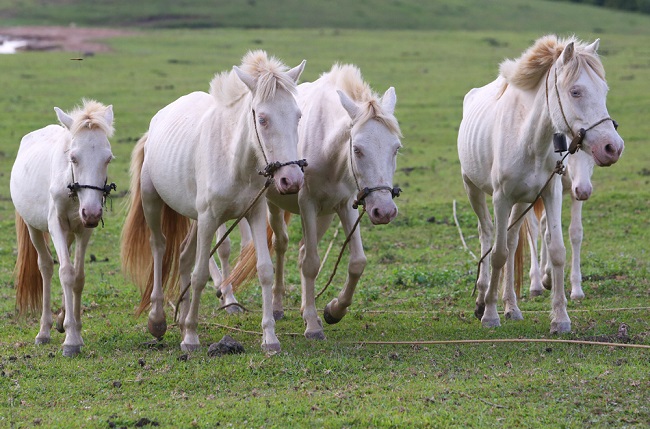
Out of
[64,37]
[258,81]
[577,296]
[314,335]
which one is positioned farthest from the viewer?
[64,37]

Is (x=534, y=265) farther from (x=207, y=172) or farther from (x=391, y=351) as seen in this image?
(x=207, y=172)

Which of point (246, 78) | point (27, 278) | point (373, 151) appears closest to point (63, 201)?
point (27, 278)

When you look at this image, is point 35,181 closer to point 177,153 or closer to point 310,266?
point 177,153

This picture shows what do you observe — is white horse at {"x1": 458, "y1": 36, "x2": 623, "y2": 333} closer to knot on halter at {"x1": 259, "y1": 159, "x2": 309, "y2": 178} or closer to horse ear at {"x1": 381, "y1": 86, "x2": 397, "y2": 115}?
horse ear at {"x1": 381, "y1": 86, "x2": 397, "y2": 115}

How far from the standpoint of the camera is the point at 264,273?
7.87 m

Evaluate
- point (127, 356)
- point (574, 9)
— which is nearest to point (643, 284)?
point (127, 356)

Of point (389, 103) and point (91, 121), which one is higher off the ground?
point (389, 103)

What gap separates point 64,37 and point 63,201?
123ft

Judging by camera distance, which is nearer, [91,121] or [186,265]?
[91,121]

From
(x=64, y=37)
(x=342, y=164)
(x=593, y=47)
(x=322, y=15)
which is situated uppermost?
(x=322, y=15)

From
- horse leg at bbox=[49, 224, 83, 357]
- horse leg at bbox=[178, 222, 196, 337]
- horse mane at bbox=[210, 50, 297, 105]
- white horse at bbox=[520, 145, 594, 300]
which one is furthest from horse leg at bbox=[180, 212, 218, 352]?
white horse at bbox=[520, 145, 594, 300]

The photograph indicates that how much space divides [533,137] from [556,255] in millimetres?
1093

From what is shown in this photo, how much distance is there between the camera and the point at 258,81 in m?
7.61

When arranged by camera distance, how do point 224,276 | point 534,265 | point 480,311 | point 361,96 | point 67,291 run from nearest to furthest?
point 361,96
point 67,291
point 480,311
point 224,276
point 534,265
